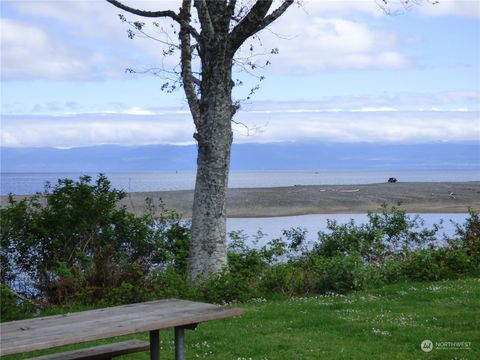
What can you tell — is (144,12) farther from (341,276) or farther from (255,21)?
(341,276)

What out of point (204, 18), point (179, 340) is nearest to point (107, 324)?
point (179, 340)

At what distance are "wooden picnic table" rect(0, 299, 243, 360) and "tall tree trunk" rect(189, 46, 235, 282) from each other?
537cm

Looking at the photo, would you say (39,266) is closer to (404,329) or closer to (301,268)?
(301,268)

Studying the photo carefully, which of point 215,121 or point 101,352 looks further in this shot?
point 215,121

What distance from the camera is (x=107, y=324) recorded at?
584cm

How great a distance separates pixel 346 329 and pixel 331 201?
32605mm

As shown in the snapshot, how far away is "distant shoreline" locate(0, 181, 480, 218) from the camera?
120 feet

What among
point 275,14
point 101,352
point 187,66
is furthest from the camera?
point 187,66

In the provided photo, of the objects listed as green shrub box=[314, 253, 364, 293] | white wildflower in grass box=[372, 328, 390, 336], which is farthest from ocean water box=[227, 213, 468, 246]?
white wildflower in grass box=[372, 328, 390, 336]

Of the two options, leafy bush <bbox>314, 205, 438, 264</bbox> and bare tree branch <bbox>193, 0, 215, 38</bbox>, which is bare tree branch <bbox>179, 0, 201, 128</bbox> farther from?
leafy bush <bbox>314, 205, 438, 264</bbox>

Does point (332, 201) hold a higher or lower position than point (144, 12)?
lower

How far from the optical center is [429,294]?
11617 mm

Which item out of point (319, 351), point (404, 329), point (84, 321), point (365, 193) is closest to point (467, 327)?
point (404, 329)

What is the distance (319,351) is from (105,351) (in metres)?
2.64
